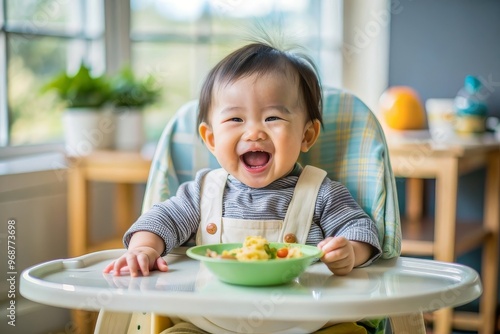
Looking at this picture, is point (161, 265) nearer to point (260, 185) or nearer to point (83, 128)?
point (260, 185)

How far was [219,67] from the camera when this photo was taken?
1.42 meters

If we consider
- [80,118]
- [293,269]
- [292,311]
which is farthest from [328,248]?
[80,118]

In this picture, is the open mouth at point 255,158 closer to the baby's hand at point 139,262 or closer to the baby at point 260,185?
the baby at point 260,185

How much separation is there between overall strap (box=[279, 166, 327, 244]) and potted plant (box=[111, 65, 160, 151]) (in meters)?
1.19

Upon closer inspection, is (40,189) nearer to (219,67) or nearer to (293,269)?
(219,67)

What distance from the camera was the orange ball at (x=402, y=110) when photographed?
270 centimetres

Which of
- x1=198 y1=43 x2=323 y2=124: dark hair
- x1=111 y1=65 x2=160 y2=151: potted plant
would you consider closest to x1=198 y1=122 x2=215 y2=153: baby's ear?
x1=198 y1=43 x2=323 y2=124: dark hair

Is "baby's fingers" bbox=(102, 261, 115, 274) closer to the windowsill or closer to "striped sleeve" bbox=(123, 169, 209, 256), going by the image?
"striped sleeve" bbox=(123, 169, 209, 256)

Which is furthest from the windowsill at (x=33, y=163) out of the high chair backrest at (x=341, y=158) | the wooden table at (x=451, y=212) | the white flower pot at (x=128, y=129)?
the wooden table at (x=451, y=212)

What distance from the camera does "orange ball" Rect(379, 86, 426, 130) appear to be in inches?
106

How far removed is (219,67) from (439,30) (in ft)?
6.13

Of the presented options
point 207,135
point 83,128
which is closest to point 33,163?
point 83,128

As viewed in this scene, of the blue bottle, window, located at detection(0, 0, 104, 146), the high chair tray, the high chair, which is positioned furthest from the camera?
the blue bottle

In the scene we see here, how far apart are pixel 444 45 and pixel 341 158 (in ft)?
5.54
